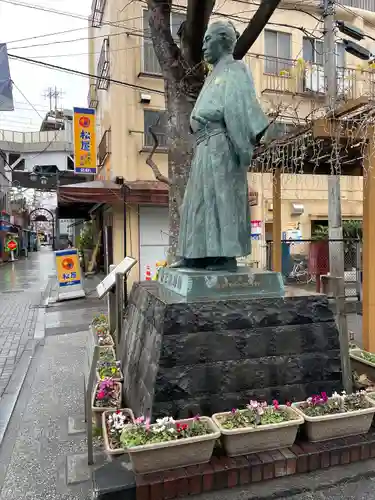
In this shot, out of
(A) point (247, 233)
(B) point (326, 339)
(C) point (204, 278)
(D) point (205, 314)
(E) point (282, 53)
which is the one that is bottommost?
(B) point (326, 339)

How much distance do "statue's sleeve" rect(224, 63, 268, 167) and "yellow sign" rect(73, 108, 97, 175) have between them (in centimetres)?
1045

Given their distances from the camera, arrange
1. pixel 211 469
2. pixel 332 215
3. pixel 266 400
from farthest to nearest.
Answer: pixel 332 215 → pixel 266 400 → pixel 211 469

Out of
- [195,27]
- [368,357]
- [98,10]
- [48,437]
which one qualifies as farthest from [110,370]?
[98,10]

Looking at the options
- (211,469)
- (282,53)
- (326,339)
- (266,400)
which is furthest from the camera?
(282,53)

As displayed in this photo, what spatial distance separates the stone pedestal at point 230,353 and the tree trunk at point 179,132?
312 centimetres

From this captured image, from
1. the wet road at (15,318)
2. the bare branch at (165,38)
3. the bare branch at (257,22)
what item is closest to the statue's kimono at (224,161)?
the bare branch at (257,22)

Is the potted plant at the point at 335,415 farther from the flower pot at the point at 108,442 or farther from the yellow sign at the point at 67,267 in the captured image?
the yellow sign at the point at 67,267

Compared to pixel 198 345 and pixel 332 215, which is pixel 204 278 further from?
pixel 332 215

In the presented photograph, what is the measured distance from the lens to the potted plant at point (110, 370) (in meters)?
3.92

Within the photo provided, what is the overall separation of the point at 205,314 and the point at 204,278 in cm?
29

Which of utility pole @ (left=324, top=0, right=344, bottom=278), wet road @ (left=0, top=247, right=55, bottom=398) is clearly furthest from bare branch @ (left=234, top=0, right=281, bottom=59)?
wet road @ (left=0, top=247, right=55, bottom=398)

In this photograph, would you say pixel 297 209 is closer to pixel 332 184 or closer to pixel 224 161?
pixel 332 184

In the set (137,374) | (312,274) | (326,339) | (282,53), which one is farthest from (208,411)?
(282,53)

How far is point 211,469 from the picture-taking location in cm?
264
